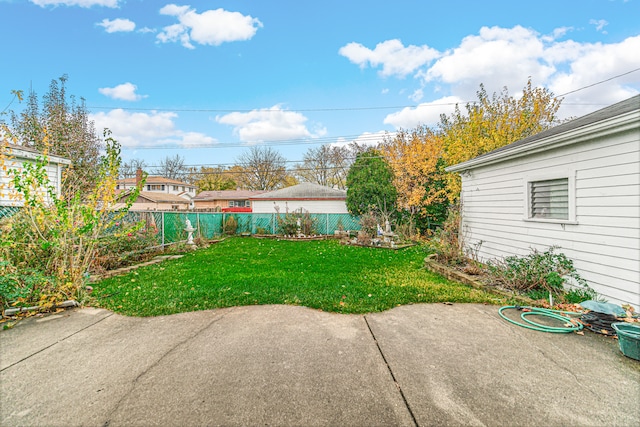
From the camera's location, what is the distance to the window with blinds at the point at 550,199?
4668mm

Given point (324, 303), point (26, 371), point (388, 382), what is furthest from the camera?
point (324, 303)

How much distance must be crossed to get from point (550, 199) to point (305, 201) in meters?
14.2

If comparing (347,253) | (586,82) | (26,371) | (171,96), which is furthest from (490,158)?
(171,96)

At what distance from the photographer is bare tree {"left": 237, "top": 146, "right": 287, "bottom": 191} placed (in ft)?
115

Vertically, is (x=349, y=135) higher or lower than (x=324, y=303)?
higher

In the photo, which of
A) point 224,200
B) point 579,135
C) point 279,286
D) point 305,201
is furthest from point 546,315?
point 224,200

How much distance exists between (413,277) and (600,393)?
3751 millimetres

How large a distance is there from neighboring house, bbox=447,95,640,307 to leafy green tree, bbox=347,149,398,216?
693 centimetres

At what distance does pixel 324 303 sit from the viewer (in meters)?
4.09

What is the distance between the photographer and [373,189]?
44.1 feet

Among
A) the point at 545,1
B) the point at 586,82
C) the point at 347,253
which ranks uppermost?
the point at 545,1

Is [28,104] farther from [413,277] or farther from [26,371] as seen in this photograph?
[413,277]

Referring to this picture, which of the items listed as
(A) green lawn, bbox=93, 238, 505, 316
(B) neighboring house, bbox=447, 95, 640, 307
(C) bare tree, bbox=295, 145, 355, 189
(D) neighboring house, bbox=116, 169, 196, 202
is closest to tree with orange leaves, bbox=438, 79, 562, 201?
(B) neighboring house, bbox=447, 95, 640, 307

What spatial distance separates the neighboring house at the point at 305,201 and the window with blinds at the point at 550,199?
12.5m
